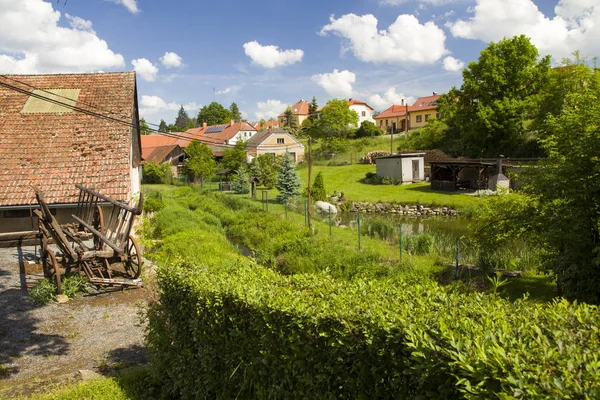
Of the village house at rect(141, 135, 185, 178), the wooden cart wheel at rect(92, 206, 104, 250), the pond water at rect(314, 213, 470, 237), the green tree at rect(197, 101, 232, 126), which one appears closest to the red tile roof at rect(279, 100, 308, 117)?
the green tree at rect(197, 101, 232, 126)

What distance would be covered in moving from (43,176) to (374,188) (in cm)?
2755

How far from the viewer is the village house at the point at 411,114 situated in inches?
2719

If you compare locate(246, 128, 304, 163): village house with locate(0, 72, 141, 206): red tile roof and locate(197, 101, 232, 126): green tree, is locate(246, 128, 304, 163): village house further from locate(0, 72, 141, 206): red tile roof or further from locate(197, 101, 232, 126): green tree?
locate(197, 101, 232, 126): green tree

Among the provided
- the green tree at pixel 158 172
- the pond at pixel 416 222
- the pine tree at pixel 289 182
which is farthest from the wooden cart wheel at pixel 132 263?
the green tree at pixel 158 172

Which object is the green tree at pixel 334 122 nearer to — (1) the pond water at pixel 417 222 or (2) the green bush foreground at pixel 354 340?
(1) the pond water at pixel 417 222

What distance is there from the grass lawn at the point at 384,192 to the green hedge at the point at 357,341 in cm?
2246

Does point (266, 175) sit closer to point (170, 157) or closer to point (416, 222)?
point (416, 222)

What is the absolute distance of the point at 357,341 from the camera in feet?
12.0

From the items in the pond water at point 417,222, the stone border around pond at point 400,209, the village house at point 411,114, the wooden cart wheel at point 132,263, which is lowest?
the pond water at point 417,222

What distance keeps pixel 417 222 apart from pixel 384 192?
8460 mm

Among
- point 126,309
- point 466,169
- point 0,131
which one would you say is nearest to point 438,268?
point 126,309

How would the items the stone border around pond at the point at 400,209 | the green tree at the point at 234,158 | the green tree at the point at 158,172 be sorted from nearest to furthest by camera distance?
the stone border around pond at the point at 400,209 → the green tree at the point at 234,158 → the green tree at the point at 158,172

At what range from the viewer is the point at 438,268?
1390 cm

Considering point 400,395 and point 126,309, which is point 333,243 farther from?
point 400,395
